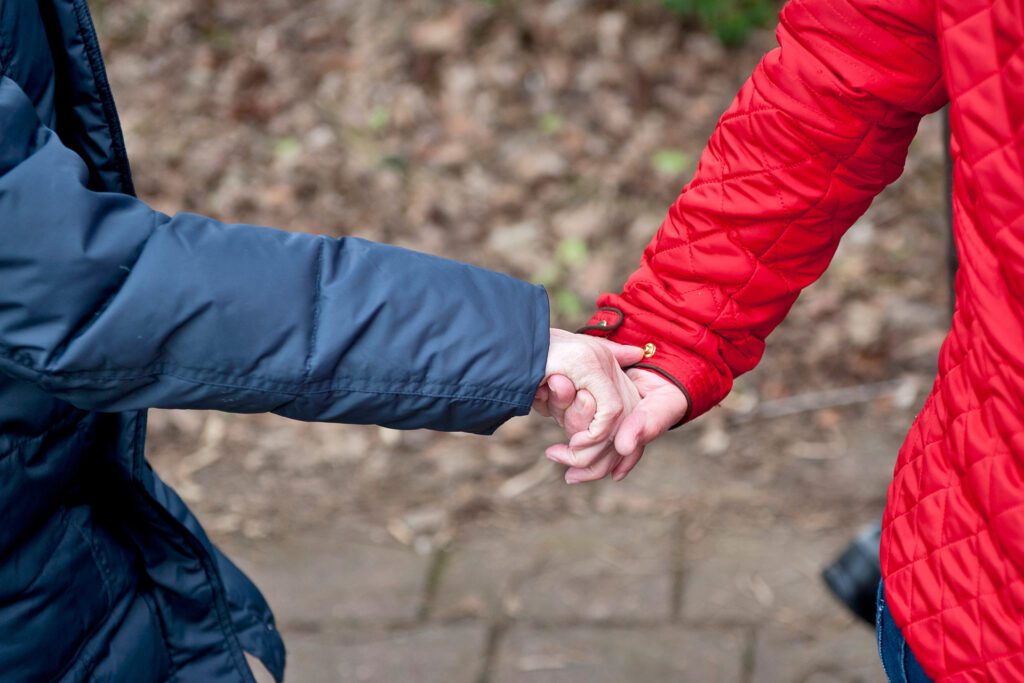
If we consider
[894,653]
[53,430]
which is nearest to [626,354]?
[894,653]

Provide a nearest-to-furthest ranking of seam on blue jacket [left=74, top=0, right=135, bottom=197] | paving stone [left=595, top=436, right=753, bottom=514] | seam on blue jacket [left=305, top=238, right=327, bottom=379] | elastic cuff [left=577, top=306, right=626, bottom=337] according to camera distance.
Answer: seam on blue jacket [left=305, top=238, right=327, bottom=379] < seam on blue jacket [left=74, top=0, right=135, bottom=197] < elastic cuff [left=577, top=306, right=626, bottom=337] < paving stone [left=595, top=436, right=753, bottom=514]

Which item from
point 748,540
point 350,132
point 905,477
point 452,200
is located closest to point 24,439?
point 905,477

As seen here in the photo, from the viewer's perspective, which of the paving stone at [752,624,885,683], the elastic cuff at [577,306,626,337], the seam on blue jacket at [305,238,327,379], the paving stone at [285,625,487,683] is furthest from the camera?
the paving stone at [285,625,487,683]

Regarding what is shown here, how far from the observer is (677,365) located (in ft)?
6.48

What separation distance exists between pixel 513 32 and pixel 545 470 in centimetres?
269

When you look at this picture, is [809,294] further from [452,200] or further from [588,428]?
[588,428]

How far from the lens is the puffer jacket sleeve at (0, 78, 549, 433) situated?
53.2 inches

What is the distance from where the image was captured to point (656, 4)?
571 cm

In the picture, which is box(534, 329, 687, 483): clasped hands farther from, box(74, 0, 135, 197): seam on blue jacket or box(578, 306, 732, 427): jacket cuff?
box(74, 0, 135, 197): seam on blue jacket

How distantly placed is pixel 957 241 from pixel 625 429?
619mm

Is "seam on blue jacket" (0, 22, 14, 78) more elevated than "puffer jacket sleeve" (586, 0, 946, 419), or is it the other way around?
"seam on blue jacket" (0, 22, 14, 78)

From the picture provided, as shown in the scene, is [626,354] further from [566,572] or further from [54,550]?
[566,572]

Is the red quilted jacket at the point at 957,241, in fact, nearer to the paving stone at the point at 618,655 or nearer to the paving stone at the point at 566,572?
the paving stone at the point at 618,655

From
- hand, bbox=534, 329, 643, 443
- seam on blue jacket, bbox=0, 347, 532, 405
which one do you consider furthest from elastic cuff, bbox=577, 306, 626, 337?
seam on blue jacket, bbox=0, 347, 532, 405
